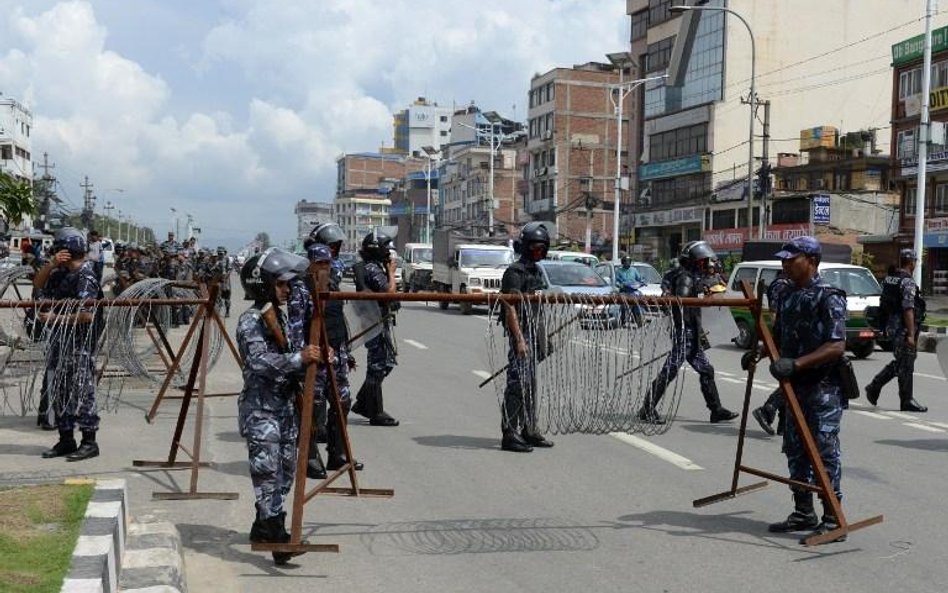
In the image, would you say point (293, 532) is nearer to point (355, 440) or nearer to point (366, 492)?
point (366, 492)

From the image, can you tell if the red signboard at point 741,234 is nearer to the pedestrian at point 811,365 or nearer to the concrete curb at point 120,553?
the pedestrian at point 811,365

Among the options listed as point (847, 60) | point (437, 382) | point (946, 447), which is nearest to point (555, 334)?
point (946, 447)

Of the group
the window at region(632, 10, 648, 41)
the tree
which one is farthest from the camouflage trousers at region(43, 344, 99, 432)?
the window at region(632, 10, 648, 41)

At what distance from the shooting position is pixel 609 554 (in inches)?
226

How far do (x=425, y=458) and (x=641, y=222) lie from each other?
56939 millimetres

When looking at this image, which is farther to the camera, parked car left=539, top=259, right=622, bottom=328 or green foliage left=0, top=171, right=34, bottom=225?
parked car left=539, top=259, right=622, bottom=328

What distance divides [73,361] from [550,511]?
12.7 ft

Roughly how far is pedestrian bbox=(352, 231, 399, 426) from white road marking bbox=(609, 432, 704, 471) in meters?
2.25

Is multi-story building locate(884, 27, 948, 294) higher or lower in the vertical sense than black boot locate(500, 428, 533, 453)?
higher

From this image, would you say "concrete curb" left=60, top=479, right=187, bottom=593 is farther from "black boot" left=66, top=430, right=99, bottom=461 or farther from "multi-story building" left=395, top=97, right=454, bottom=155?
"multi-story building" left=395, top=97, right=454, bottom=155

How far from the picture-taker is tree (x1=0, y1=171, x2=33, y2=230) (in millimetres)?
15328

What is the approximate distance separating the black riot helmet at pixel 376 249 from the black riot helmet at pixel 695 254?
309 cm

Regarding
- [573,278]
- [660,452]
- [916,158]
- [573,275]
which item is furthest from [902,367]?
[916,158]

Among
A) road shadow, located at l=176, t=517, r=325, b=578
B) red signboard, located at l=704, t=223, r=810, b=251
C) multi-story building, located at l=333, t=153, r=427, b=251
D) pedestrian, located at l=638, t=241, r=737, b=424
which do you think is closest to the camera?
road shadow, located at l=176, t=517, r=325, b=578
